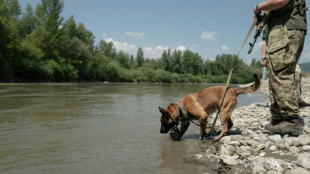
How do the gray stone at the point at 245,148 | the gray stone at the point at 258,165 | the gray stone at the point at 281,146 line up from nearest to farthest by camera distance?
the gray stone at the point at 258,165, the gray stone at the point at 281,146, the gray stone at the point at 245,148

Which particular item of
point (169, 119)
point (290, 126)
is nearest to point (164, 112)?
point (169, 119)

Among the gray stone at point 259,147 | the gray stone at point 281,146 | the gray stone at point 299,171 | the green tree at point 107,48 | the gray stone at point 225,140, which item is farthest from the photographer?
the green tree at point 107,48

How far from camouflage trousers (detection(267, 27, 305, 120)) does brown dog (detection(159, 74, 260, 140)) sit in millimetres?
893

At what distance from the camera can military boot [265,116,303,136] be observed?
180 inches

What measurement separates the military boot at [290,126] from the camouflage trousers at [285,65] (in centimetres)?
12

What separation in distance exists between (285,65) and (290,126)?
124 cm

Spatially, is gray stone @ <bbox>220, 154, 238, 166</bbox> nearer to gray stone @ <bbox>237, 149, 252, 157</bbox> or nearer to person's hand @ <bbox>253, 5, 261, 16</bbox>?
gray stone @ <bbox>237, 149, 252, 157</bbox>

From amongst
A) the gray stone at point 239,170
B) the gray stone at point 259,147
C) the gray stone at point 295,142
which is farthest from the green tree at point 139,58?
the gray stone at point 239,170

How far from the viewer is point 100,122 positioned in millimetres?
7773

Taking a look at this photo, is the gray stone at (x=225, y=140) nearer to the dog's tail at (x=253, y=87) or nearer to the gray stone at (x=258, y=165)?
the dog's tail at (x=253, y=87)

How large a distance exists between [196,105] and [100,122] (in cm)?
360

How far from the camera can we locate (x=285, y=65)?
444 cm

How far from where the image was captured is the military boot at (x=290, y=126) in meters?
4.58

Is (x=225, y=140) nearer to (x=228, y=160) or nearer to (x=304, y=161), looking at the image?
(x=228, y=160)
